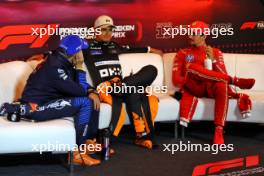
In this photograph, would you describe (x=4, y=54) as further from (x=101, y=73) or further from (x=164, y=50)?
(x=164, y=50)

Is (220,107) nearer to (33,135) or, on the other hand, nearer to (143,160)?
(143,160)

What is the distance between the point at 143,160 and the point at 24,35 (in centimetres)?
187

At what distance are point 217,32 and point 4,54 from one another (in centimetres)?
251

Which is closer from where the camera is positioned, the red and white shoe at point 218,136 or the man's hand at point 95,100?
the man's hand at point 95,100

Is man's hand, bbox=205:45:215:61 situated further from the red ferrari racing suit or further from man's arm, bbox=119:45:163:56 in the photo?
man's arm, bbox=119:45:163:56

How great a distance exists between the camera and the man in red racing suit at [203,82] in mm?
4738

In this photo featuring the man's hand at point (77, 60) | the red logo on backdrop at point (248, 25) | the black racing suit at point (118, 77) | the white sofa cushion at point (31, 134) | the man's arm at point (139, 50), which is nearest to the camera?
the white sofa cushion at point (31, 134)

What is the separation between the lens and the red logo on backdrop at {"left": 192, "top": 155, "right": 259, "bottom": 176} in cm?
408

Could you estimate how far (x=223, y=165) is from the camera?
4.22m

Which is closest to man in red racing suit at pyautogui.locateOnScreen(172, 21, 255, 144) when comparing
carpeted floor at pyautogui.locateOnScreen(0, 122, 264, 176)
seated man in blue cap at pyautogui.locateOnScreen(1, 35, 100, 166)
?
carpeted floor at pyautogui.locateOnScreen(0, 122, 264, 176)

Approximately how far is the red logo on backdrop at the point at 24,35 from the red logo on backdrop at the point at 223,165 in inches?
86.0

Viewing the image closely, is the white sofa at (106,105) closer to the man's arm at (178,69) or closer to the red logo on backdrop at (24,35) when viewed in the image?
the man's arm at (178,69)

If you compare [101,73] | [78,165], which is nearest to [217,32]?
[101,73]

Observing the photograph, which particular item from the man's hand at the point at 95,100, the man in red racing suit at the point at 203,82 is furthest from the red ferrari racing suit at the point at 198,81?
the man's hand at the point at 95,100
